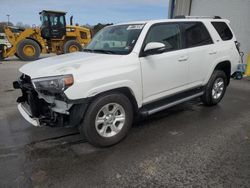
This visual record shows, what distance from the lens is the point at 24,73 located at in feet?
11.8

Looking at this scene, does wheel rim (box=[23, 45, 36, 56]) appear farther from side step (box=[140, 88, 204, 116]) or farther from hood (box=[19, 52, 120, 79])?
side step (box=[140, 88, 204, 116])

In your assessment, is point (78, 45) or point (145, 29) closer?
point (145, 29)

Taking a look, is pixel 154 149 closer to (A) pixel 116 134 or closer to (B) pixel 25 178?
(A) pixel 116 134

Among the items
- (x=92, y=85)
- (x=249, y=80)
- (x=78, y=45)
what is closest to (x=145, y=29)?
(x=92, y=85)

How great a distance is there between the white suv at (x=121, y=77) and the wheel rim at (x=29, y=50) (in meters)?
11.2

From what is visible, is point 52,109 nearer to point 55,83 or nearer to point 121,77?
point 55,83

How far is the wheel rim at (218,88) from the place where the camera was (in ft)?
17.6

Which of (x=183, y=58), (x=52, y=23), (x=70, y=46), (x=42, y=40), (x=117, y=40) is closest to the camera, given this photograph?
(x=117, y=40)

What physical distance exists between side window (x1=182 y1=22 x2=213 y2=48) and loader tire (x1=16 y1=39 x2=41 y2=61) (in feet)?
40.0

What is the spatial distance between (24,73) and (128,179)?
221 cm

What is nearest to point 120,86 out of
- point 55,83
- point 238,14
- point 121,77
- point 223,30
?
point 121,77

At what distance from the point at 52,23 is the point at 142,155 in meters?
13.6

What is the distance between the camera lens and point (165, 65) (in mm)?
4016

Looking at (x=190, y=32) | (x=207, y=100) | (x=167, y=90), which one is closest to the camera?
(x=167, y=90)
